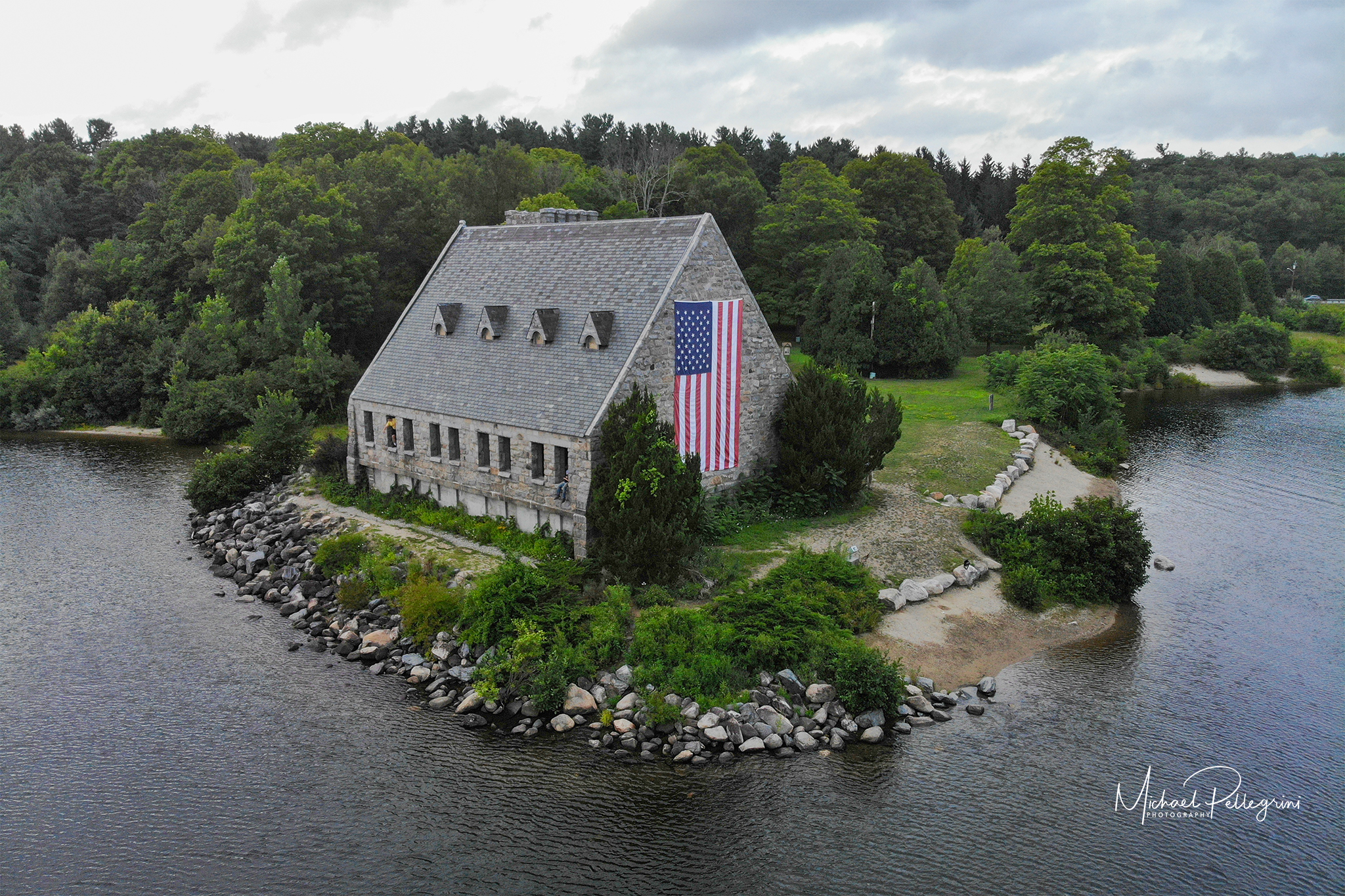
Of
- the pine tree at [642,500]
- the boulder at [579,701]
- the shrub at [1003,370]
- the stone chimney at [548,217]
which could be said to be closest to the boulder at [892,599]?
the pine tree at [642,500]

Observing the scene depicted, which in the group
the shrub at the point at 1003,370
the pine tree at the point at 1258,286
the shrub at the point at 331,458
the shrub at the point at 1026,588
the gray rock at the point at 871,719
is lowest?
the gray rock at the point at 871,719

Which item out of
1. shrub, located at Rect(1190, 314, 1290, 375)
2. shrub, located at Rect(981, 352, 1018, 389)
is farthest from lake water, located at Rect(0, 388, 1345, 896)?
shrub, located at Rect(1190, 314, 1290, 375)

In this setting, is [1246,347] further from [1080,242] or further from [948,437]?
[948,437]

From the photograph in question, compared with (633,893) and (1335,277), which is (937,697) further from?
(1335,277)

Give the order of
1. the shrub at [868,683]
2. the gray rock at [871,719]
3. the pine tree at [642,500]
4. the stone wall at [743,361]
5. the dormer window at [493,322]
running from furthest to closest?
the dormer window at [493,322], the stone wall at [743,361], the pine tree at [642,500], the shrub at [868,683], the gray rock at [871,719]

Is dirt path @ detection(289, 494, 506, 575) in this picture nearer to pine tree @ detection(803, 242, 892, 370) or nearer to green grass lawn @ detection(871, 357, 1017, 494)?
green grass lawn @ detection(871, 357, 1017, 494)

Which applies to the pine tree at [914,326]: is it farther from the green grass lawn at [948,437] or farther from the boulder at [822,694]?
the boulder at [822,694]
